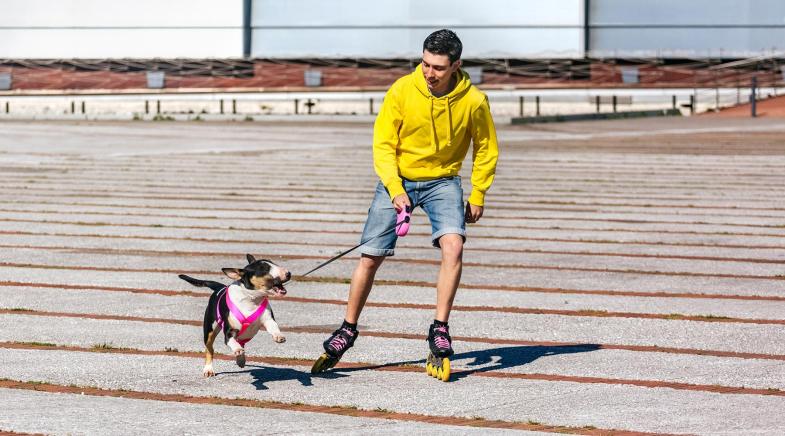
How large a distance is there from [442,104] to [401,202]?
21.7 inches

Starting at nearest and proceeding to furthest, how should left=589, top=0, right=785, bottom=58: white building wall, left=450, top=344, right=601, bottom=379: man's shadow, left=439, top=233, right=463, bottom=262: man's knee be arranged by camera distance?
1. left=439, top=233, right=463, bottom=262: man's knee
2. left=450, top=344, right=601, bottom=379: man's shadow
3. left=589, top=0, right=785, bottom=58: white building wall

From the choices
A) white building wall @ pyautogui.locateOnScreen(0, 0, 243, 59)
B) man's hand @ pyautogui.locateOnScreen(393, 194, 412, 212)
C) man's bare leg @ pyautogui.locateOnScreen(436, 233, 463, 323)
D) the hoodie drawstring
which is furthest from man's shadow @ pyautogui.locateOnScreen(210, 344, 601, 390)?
white building wall @ pyautogui.locateOnScreen(0, 0, 243, 59)

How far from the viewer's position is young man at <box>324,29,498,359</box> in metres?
7.43

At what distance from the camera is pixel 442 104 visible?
743 centimetres

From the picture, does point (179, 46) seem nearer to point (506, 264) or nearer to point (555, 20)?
point (555, 20)

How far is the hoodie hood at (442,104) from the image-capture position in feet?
24.4

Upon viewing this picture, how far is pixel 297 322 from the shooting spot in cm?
924

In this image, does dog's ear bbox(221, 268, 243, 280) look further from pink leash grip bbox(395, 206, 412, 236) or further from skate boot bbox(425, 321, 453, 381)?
skate boot bbox(425, 321, 453, 381)

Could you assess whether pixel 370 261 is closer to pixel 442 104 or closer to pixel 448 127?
pixel 448 127

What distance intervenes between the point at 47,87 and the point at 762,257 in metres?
52.7

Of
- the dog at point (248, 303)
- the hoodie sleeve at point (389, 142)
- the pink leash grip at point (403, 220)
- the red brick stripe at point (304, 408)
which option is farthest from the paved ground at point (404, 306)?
the hoodie sleeve at point (389, 142)

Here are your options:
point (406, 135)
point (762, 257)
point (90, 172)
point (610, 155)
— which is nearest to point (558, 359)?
point (406, 135)

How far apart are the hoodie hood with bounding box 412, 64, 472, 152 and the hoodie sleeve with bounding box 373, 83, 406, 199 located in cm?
14

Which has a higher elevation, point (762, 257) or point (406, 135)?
point (406, 135)
